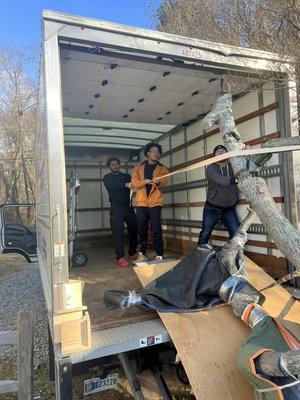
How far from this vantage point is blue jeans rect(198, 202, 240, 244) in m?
4.91

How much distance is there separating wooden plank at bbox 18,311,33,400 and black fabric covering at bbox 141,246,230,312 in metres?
1.14

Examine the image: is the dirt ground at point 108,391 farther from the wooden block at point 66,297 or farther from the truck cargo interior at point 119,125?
the wooden block at point 66,297

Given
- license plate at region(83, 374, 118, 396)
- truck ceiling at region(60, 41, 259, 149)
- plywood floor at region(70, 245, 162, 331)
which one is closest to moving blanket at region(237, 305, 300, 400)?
plywood floor at region(70, 245, 162, 331)

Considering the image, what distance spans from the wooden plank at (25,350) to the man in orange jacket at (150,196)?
2.27 metres

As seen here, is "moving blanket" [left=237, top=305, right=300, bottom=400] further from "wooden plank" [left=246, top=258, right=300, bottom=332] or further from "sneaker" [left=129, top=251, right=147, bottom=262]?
"sneaker" [left=129, top=251, right=147, bottom=262]

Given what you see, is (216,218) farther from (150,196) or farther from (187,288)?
(187,288)

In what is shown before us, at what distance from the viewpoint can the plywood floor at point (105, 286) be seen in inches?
119

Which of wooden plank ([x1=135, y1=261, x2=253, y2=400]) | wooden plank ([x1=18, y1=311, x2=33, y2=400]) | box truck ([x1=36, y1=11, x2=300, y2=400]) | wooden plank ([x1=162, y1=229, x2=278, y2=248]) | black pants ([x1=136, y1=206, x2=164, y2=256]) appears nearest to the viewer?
wooden plank ([x1=135, y1=261, x2=253, y2=400])

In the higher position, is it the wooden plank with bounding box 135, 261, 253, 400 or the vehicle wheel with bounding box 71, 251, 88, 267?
the vehicle wheel with bounding box 71, 251, 88, 267

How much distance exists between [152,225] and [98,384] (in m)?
2.56

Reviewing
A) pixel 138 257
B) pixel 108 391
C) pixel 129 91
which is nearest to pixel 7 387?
pixel 108 391

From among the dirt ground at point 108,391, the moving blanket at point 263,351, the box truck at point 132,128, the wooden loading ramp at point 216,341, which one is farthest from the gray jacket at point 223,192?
the moving blanket at point 263,351

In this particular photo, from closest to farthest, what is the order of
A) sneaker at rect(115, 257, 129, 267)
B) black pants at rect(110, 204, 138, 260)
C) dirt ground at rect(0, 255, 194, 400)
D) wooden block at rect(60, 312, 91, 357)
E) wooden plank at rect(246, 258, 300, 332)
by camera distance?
wooden block at rect(60, 312, 91, 357) → wooden plank at rect(246, 258, 300, 332) → dirt ground at rect(0, 255, 194, 400) → sneaker at rect(115, 257, 129, 267) → black pants at rect(110, 204, 138, 260)

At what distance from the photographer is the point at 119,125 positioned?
6.77 metres
